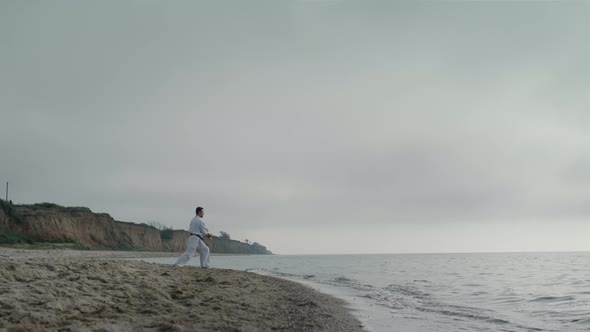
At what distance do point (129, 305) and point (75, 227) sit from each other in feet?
183

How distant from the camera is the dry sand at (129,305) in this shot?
468 centimetres

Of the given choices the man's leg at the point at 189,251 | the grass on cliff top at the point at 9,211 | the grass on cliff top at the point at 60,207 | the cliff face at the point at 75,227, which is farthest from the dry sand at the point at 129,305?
the grass on cliff top at the point at 60,207

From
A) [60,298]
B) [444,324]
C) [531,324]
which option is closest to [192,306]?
[60,298]

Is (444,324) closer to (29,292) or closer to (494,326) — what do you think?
(494,326)

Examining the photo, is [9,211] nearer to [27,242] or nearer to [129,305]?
[27,242]

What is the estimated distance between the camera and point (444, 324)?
309 inches

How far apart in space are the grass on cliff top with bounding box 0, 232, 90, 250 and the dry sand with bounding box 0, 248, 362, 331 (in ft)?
116

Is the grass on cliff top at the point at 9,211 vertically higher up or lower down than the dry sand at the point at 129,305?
higher up

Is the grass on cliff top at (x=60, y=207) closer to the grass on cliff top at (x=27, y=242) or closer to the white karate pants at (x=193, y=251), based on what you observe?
the grass on cliff top at (x=27, y=242)

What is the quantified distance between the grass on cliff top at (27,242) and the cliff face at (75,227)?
79 cm

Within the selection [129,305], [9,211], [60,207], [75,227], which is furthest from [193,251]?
[60,207]

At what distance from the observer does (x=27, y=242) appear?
42500 millimetres

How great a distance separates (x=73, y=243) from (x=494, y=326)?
5152 cm

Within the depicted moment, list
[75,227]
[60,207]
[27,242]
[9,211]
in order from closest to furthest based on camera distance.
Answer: [27,242]
[9,211]
[75,227]
[60,207]
